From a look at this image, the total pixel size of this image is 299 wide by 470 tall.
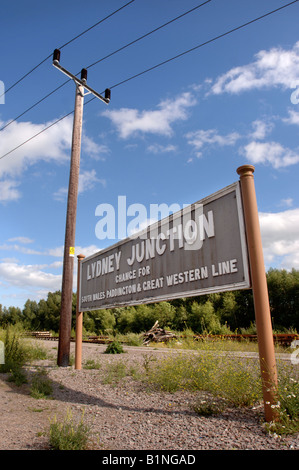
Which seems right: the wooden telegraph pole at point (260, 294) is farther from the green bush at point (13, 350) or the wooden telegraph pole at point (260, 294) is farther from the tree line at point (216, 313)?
the tree line at point (216, 313)

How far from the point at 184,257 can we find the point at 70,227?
5040mm

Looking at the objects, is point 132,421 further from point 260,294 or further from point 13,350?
point 13,350

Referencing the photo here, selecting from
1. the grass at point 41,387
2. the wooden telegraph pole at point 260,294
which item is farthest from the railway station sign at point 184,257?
the grass at point 41,387

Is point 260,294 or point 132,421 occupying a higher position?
point 260,294

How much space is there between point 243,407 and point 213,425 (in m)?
1.00

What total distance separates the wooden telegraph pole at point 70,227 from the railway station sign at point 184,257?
3.83ft

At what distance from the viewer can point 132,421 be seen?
16.0 feet

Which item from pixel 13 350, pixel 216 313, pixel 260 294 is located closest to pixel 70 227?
pixel 13 350

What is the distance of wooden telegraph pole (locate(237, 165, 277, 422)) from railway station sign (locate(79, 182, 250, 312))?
169 mm

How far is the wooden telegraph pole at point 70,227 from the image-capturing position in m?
9.58

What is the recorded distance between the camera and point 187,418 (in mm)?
4816

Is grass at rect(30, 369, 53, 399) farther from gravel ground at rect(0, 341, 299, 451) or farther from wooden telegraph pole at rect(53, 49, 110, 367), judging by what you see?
wooden telegraph pole at rect(53, 49, 110, 367)
